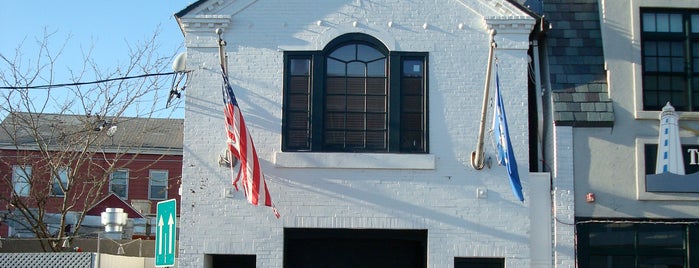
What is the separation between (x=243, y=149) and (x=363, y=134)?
2.14 metres

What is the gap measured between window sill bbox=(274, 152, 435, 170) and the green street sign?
370 centimetres

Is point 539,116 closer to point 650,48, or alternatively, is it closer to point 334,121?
point 650,48

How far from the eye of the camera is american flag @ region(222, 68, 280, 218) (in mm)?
13523

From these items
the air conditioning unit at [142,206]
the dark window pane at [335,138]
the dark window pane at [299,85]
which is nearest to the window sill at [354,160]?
the dark window pane at [335,138]

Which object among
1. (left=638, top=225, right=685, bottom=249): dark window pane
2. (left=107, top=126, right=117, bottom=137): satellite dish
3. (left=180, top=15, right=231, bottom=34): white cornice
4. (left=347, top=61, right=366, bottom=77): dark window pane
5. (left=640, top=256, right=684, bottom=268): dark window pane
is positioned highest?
(left=180, top=15, right=231, bottom=34): white cornice

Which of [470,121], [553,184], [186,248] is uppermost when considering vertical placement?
[470,121]

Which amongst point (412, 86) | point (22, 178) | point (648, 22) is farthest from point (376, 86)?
point (22, 178)

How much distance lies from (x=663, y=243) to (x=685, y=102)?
2319mm

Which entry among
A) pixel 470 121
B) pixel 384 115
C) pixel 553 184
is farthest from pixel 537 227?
pixel 384 115


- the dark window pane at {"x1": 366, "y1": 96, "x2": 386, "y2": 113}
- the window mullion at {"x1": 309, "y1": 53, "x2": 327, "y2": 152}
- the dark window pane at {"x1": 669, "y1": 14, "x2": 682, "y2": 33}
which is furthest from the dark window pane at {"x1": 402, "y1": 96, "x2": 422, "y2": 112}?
the dark window pane at {"x1": 669, "y1": 14, "x2": 682, "y2": 33}

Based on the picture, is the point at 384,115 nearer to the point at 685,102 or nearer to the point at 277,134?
the point at 277,134

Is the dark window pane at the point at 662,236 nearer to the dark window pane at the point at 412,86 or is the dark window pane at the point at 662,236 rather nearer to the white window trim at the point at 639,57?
the white window trim at the point at 639,57

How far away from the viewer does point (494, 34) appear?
548 inches

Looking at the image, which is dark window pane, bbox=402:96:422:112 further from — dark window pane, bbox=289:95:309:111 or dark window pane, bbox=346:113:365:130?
dark window pane, bbox=289:95:309:111
